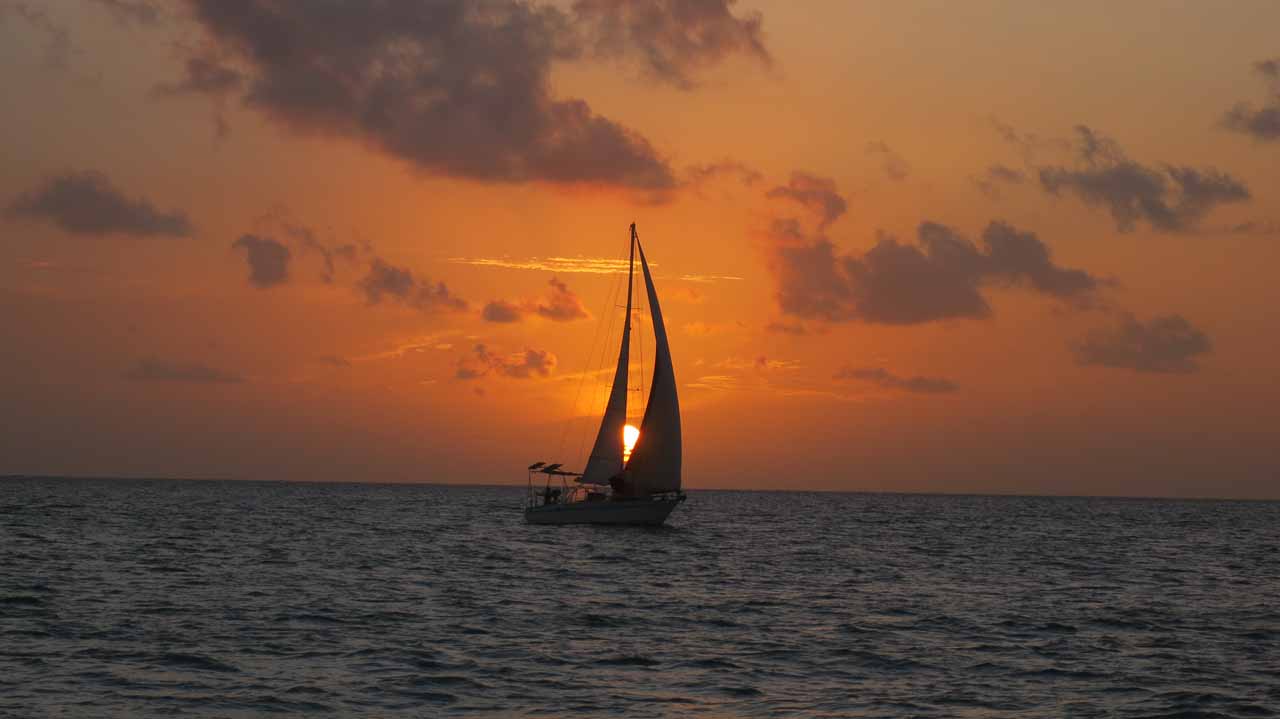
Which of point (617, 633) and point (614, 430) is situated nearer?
point (617, 633)

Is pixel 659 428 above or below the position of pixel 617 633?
above

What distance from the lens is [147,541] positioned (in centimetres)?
7175

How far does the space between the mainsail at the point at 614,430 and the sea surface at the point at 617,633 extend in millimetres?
7823

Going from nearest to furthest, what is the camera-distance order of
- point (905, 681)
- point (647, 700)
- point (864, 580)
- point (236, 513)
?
1. point (647, 700)
2. point (905, 681)
3. point (864, 580)
4. point (236, 513)

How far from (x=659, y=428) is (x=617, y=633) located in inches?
1528

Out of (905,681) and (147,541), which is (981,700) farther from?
(147,541)

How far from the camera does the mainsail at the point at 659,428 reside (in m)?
73.1

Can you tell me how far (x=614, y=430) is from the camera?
76750mm

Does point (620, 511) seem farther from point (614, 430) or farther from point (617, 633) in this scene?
point (617, 633)

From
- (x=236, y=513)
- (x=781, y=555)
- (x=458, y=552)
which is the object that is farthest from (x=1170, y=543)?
(x=236, y=513)

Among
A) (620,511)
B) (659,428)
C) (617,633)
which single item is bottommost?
(617,633)

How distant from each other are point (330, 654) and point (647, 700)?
349 inches

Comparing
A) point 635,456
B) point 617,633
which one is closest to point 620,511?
point 635,456

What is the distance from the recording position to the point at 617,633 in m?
35.3
